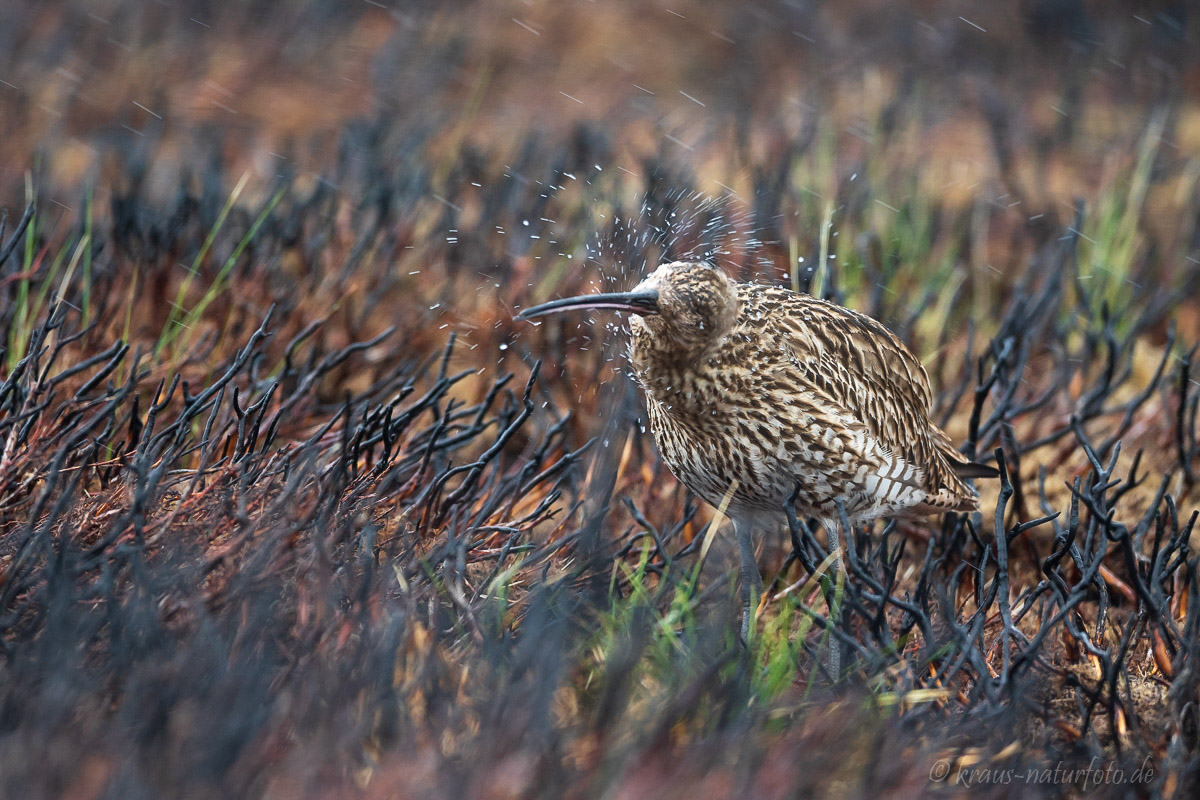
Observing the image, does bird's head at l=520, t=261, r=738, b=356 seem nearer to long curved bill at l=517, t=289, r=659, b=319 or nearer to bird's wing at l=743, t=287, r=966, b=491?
long curved bill at l=517, t=289, r=659, b=319

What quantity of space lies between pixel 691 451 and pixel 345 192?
2.93 meters

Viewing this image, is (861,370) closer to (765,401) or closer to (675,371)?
(765,401)

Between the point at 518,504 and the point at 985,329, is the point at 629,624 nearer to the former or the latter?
the point at 518,504

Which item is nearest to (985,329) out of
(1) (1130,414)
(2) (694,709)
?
(1) (1130,414)

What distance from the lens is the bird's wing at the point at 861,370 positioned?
3.11 m

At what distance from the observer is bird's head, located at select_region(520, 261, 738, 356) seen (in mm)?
Answer: 2846

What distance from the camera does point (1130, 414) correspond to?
4.11 m

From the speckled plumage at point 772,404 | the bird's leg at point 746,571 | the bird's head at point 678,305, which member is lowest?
the bird's leg at point 746,571

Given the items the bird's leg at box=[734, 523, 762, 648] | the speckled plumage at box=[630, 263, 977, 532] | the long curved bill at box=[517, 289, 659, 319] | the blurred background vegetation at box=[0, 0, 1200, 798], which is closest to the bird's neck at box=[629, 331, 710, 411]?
the speckled plumage at box=[630, 263, 977, 532]

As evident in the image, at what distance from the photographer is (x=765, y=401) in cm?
299

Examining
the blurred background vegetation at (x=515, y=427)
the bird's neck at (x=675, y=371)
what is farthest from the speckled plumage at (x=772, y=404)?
the blurred background vegetation at (x=515, y=427)

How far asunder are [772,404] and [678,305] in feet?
1.20

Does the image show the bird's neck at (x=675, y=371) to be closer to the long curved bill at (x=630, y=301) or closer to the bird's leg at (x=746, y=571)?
the long curved bill at (x=630, y=301)

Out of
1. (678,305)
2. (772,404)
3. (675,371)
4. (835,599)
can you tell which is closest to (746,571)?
(835,599)
